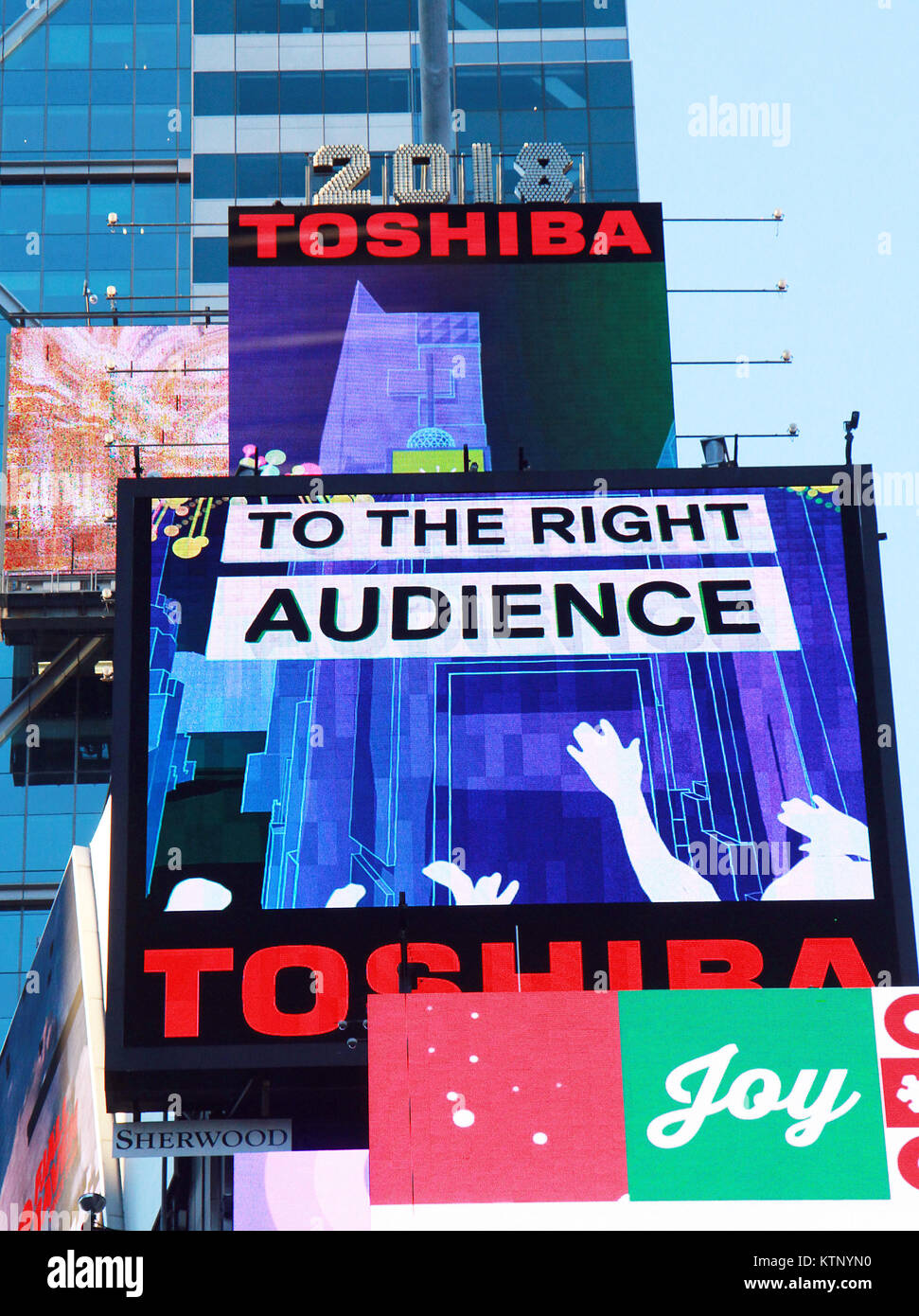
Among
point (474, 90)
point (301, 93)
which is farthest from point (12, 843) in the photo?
point (474, 90)

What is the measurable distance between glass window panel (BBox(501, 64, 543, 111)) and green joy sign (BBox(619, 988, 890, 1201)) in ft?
224

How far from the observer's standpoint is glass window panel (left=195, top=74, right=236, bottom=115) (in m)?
78.9

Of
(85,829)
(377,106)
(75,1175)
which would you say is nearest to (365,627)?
(75,1175)

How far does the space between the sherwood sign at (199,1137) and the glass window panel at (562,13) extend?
65.1 metres

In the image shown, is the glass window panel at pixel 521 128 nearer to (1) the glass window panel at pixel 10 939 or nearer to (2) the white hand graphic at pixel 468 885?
(1) the glass window panel at pixel 10 939

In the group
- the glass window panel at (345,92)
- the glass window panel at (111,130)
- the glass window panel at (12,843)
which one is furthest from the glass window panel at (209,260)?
the glass window panel at (12,843)

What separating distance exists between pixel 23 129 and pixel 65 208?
13.3 feet

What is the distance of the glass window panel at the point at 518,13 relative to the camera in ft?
264

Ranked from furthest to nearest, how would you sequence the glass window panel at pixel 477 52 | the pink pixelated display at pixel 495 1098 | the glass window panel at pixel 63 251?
the glass window panel at pixel 477 52
the glass window panel at pixel 63 251
the pink pixelated display at pixel 495 1098

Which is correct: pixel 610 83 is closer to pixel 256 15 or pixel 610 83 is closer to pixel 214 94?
pixel 256 15

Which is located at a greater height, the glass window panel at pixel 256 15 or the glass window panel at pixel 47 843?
the glass window panel at pixel 256 15

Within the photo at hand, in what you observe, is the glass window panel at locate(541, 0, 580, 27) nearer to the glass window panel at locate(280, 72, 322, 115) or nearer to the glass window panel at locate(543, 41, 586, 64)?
the glass window panel at locate(543, 41, 586, 64)

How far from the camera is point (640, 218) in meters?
35.7

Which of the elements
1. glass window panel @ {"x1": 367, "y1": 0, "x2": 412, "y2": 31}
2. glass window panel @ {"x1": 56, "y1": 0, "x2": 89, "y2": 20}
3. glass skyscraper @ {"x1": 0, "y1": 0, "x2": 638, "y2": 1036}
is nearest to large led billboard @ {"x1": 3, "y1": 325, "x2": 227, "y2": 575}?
glass skyscraper @ {"x1": 0, "y1": 0, "x2": 638, "y2": 1036}
